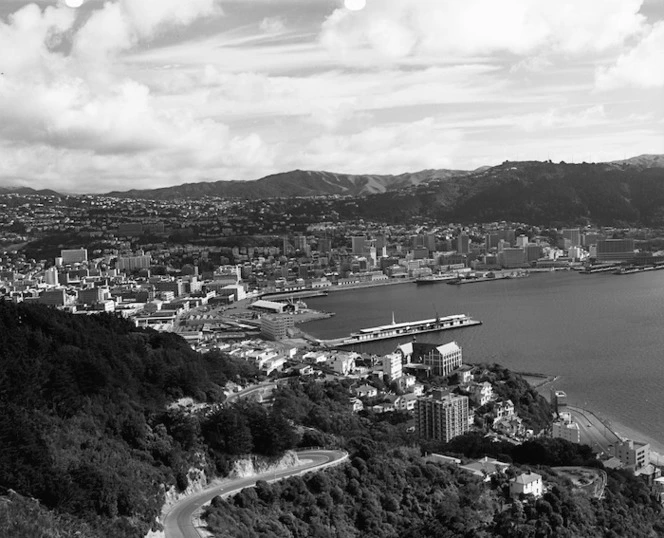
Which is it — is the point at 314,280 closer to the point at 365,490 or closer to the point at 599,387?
the point at 599,387

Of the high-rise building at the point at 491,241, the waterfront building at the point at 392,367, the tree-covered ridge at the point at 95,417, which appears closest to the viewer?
the tree-covered ridge at the point at 95,417

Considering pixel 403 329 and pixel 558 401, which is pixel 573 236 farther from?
pixel 558 401

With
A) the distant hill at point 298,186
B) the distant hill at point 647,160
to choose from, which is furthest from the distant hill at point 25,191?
the distant hill at point 647,160

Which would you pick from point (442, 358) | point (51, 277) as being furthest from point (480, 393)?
point (51, 277)

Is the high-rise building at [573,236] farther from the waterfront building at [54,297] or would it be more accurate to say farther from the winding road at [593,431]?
the winding road at [593,431]

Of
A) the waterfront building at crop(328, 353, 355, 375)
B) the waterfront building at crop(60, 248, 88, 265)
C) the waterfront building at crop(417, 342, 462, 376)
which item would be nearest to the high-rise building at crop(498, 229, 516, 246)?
the waterfront building at crop(60, 248, 88, 265)

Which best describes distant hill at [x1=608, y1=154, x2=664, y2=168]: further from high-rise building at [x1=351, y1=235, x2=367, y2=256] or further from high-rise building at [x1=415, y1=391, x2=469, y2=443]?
high-rise building at [x1=415, y1=391, x2=469, y2=443]
